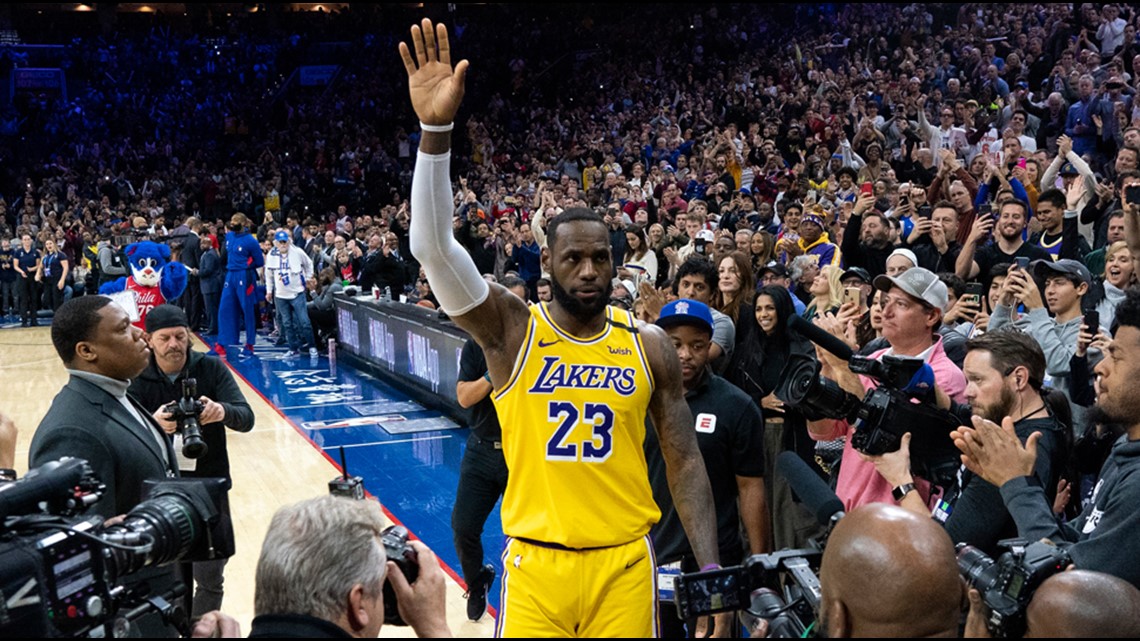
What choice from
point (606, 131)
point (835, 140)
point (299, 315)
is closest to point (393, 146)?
point (606, 131)

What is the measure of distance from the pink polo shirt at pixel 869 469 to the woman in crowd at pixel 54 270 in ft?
60.9

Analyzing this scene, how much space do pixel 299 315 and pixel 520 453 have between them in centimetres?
1278

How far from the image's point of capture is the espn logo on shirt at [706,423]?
409 centimetres

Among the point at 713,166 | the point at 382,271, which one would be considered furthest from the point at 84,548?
the point at 713,166

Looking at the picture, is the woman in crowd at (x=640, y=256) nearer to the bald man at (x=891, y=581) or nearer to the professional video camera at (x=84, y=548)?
the professional video camera at (x=84, y=548)

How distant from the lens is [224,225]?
2278cm

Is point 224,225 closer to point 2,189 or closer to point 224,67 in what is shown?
point 2,189

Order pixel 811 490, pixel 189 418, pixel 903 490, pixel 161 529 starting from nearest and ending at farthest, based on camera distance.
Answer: pixel 811 490 < pixel 161 529 < pixel 903 490 < pixel 189 418

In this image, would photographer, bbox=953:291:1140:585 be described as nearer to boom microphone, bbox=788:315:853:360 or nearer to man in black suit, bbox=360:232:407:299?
boom microphone, bbox=788:315:853:360

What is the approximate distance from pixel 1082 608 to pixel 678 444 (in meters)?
1.54

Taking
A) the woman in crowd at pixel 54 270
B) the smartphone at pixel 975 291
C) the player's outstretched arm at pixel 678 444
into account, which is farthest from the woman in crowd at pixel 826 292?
the woman in crowd at pixel 54 270

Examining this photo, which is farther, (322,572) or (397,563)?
(397,563)

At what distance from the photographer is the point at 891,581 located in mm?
1912

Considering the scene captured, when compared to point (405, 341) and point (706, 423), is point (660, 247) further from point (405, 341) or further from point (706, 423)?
point (706, 423)
